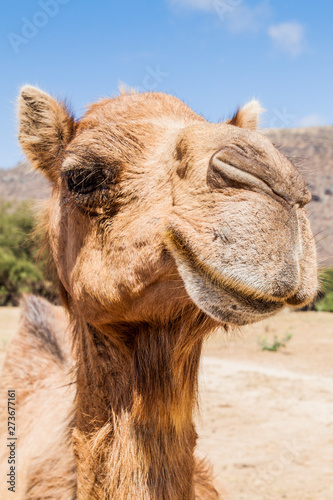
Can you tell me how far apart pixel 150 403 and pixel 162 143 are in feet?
3.78

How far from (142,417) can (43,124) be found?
63.6 inches

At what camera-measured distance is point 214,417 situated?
774 cm

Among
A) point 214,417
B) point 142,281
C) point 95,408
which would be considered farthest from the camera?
point 214,417

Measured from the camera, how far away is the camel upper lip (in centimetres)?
166

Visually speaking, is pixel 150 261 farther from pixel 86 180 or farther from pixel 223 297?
pixel 86 180

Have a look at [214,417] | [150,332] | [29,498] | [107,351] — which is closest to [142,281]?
[150,332]

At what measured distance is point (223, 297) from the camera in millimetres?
1726

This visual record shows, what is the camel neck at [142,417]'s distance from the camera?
7.23ft

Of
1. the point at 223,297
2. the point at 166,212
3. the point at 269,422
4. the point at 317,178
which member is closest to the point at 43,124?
the point at 166,212

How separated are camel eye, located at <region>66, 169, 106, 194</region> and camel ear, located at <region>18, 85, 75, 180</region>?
1.14 feet

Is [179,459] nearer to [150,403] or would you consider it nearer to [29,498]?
[150,403]

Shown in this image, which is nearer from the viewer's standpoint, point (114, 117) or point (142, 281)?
point (142, 281)

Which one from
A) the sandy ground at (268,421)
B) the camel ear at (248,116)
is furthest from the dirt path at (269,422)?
the camel ear at (248,116)

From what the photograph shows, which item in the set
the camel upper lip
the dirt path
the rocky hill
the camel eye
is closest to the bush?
the rocky hill
